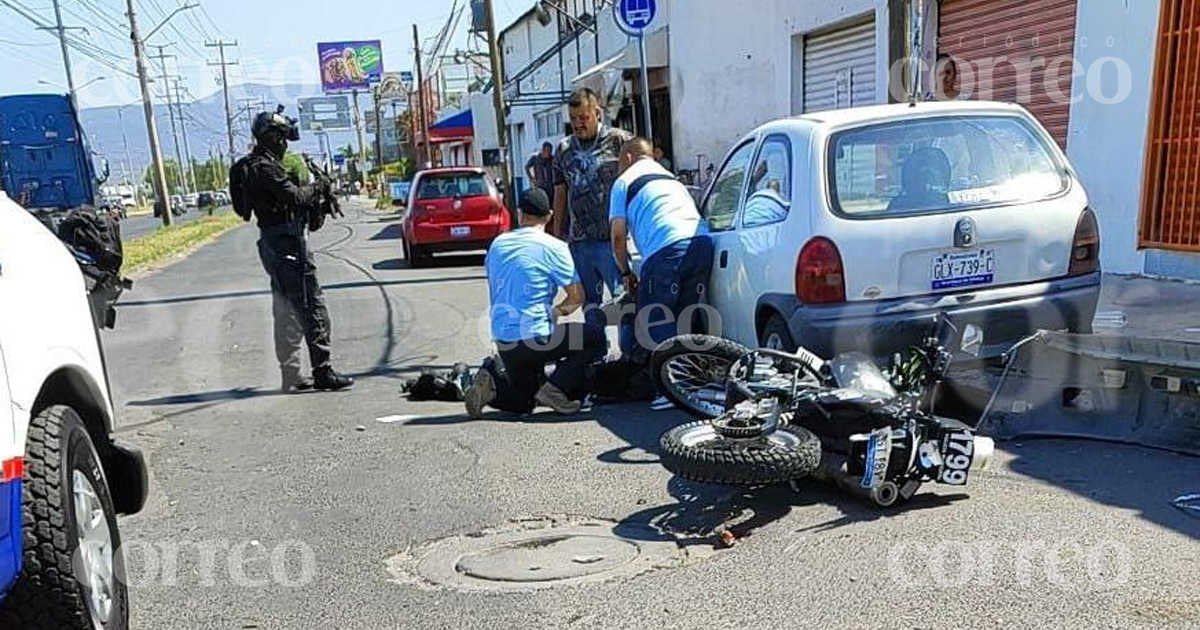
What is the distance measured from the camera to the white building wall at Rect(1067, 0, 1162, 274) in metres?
8.74

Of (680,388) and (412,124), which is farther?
(412,124)

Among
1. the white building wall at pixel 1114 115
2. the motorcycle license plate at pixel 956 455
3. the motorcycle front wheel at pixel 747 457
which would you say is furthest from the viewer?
the white building wall at pixel 1114 115

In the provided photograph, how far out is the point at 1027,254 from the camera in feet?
17.1

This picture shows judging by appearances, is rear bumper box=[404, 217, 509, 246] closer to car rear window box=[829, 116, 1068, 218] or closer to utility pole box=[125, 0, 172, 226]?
car rear window box=[829, 116, 1068, 218]

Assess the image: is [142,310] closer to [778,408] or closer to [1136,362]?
[778,408]

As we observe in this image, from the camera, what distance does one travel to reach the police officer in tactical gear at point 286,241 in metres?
7.00

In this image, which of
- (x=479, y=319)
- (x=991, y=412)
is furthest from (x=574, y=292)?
(x=479, y=319)

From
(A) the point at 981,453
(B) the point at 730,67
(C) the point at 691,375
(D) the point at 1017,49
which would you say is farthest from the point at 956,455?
(B) the point at 730,67

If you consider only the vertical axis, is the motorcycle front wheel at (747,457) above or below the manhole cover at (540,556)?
above

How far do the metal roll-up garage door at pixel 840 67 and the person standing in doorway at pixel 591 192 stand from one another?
719 centimetres

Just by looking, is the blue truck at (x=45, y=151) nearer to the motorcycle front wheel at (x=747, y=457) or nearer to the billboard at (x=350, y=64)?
the motorcycle front wheel at (x=747, y=457)

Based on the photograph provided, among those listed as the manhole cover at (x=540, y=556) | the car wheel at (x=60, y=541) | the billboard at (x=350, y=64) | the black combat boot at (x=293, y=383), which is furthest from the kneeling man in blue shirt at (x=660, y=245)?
the billboard at (x=350, y=64)

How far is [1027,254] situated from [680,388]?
1.98m

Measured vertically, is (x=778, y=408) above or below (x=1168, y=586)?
above
